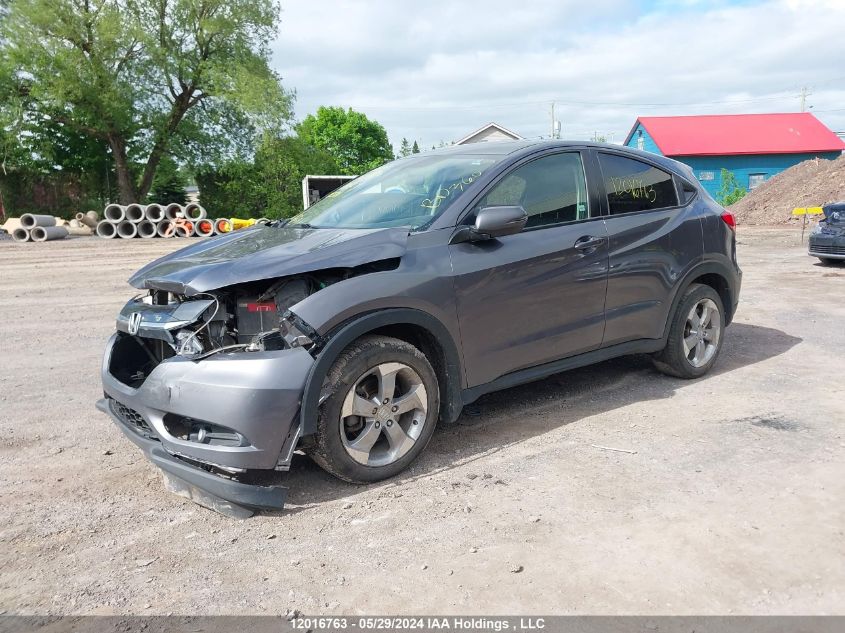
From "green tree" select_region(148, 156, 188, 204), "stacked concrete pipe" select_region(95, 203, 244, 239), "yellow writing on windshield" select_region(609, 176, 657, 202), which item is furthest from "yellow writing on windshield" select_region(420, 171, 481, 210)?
"green tree" select_region(148, 156, 188, 204)

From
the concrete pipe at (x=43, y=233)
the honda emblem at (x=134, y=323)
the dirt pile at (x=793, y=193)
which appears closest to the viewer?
the honda emblem at (x=134, y=323)

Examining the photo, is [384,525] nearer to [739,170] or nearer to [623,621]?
[623,621]

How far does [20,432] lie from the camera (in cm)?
470

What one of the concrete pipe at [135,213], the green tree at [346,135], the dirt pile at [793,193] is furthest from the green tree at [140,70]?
the green tree at [346,135]

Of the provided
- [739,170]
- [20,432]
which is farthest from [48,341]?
[739,170]

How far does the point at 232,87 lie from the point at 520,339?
32290 millimetres

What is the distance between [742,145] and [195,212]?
117 ft

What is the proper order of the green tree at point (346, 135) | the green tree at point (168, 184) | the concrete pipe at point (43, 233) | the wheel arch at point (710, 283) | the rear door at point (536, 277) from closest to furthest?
1. the rear door at point (536, 277)
2. the wheel arch at point (710, 283)
3. the concrete pipe at point (43, 233)
4. the green tree at point (168, 184)
5. the green tree at point (346, 135)

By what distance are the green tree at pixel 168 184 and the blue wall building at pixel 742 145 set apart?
28.6m

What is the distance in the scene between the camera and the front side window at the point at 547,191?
4.32 m

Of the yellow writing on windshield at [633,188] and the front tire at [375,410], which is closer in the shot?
the front tire at [375,410]

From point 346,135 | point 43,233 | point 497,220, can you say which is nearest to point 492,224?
point 497,220

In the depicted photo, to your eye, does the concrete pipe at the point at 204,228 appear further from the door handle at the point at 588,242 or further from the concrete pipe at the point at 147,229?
the door handle at the point at 588,242

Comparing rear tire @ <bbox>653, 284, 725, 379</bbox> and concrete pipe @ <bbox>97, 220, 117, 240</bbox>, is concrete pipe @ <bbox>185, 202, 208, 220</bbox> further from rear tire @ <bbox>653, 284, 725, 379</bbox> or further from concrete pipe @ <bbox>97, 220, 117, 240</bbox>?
rear tire @ <bbox>653, 284, 725, 379</bbox>
